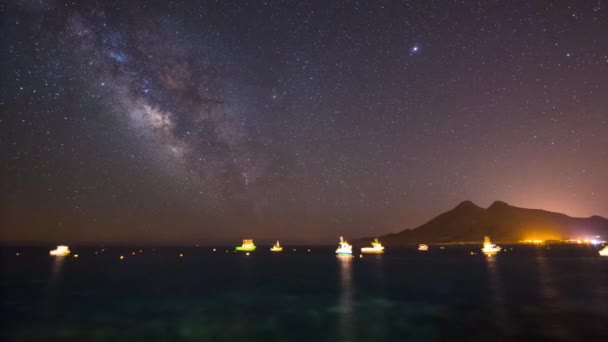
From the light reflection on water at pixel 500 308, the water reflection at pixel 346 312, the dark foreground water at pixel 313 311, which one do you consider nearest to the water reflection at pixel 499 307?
the light reflection on water at pixel 500 308

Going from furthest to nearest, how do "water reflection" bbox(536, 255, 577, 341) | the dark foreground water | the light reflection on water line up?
1. the light reflection on water
2. the dark foreground water
3. "water reflection" bbox(536, 255, 577, 341)

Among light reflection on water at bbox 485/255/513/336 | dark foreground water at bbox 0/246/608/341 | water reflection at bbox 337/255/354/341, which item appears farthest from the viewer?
light reflection on water at bbox 485/255/513/336

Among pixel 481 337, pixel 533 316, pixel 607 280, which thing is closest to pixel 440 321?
pixel 481 337

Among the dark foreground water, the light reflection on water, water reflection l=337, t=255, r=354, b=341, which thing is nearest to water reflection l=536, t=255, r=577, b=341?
the dark foreground water

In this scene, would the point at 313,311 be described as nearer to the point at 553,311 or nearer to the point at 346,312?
the point at 346,312

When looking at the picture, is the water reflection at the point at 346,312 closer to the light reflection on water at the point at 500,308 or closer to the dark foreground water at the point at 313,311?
the dark foreground water at the point at 313,311

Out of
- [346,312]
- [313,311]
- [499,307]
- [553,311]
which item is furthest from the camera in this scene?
[313,311]

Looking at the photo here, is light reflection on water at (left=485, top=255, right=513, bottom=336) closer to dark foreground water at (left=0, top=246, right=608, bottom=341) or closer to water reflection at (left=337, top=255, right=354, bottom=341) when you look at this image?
dark foreground water at (left=0, top=246, right=608, bottom=341)

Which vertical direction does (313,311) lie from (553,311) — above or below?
above

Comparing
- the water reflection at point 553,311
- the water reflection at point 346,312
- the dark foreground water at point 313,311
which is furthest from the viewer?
the water reflection at point 346,312

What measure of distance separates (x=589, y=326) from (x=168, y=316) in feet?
119

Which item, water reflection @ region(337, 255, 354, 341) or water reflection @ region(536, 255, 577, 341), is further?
water reflection @ region(337, 255, 354, 341)

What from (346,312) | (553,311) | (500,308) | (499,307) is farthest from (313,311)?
(553,311)

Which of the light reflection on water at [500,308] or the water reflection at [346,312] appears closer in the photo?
the water reflection at [346,312]
